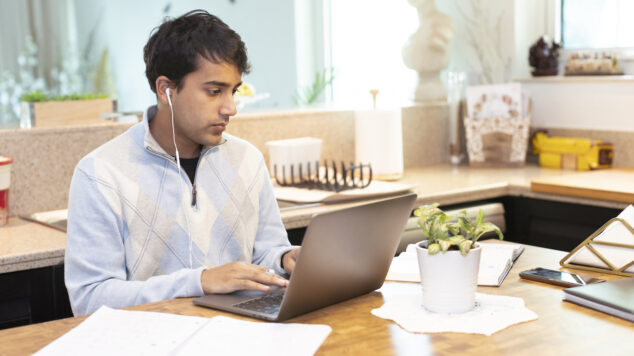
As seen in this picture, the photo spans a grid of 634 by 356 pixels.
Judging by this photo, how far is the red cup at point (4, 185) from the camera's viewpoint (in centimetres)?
219

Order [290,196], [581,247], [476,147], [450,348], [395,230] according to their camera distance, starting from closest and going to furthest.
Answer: [450,348]
[395,230]
[581,247]
[290,196]
[476,147]

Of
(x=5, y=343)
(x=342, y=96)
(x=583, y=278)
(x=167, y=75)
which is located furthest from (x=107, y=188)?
(x=342, y=96)

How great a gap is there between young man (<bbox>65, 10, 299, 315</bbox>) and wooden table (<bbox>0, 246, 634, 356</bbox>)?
262mm

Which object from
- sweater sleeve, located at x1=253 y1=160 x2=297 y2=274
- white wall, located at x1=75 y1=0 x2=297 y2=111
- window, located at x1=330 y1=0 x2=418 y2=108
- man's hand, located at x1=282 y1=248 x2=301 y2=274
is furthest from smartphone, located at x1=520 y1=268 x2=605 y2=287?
white wall, located at x1=75 y1=0 x2=297 y2=111

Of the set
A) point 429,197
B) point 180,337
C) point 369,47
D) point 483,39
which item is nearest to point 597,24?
point 483,39

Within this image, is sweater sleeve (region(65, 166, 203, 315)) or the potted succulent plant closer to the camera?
the potted succulent plant

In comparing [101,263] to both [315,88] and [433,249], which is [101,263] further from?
[315,88]

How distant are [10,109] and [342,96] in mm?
2158

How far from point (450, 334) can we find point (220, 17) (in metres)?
4.59

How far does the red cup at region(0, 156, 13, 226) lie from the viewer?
7.19ft

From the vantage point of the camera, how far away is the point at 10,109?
525 centimetres

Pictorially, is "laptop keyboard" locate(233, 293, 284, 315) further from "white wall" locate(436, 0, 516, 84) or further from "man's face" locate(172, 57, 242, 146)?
"white wall" locate(436, 0, 516, 84)

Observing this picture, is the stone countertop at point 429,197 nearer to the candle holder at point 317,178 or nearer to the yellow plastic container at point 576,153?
the yellow plastic container at point 576,153

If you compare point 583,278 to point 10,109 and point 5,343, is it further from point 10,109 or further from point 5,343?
point 10,109
